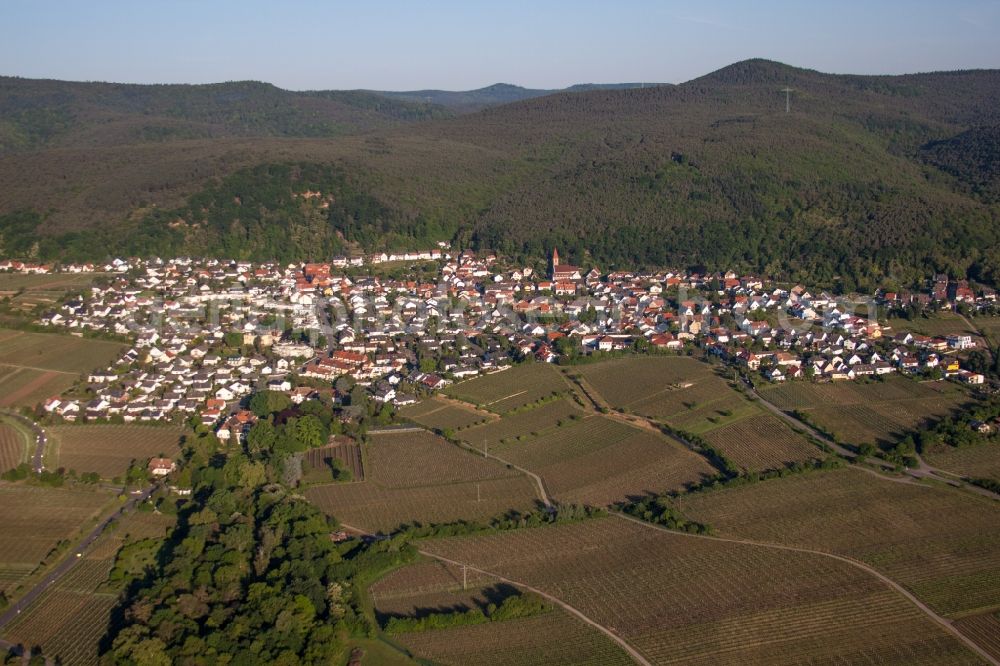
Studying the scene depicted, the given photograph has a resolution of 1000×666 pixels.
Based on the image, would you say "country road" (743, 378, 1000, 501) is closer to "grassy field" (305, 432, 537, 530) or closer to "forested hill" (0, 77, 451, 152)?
"grassy field" (305, 432, 537, 530)

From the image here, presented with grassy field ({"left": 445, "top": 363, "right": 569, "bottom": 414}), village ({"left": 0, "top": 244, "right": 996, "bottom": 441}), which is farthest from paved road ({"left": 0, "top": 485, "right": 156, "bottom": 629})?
grassy field ({"left": 445, "top": 363, "right": 569, "bottom": 414})

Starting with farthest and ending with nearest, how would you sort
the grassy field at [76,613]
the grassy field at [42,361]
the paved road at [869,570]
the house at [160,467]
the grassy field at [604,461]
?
the grassy field at [42,361] < the house at [160,467] < the grassy field at [604,461] < the grassy field at [76,613] < the paved road at [869,570]

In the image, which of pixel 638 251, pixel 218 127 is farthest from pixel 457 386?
pixel 218 127

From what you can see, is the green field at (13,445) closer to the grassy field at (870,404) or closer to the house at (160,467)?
the house at (160,467)

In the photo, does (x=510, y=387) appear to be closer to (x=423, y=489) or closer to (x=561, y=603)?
(x=423, y=489)

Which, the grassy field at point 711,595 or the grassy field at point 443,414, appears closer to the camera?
the grassy field at point 711,595

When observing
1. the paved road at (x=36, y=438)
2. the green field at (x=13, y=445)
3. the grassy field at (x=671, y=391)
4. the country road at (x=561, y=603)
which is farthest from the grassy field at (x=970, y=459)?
the green field at (x=13, y=445)

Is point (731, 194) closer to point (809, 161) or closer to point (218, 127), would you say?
point (809, 161)
